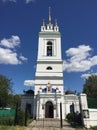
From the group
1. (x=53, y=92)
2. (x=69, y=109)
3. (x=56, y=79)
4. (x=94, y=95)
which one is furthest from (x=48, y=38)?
(x=94, y=95)

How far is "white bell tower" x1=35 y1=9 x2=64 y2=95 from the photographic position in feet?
115

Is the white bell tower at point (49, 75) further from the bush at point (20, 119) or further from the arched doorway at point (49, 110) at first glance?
the bush at point (20, 119)

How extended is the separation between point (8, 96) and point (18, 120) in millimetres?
23769

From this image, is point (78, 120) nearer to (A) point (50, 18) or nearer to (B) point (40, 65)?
(B) point (40, 65)

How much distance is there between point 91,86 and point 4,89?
75.8ft

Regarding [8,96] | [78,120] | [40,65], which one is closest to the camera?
[78,120]

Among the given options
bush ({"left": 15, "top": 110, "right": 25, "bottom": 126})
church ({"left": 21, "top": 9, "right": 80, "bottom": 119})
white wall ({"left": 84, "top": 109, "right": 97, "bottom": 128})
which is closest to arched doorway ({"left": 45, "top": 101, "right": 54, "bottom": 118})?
church ({"left": 21, "top": 9, "right": 80, "bottom": 119})

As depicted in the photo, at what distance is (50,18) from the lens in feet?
144

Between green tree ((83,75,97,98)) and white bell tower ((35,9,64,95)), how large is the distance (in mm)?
14802

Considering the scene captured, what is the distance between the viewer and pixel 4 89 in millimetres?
41688

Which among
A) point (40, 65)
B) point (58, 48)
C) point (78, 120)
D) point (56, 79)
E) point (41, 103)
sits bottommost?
point (78, 120)

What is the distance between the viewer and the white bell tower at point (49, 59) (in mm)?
35062

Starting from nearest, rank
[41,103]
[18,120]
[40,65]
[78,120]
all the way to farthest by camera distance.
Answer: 1. [18,120]
2. [78,120]
3. [41,103]
4. [40,65]

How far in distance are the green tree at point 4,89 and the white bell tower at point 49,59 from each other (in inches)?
399
